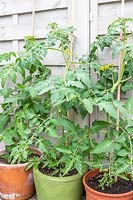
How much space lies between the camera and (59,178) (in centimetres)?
148

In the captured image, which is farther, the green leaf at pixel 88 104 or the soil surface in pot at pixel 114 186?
the soil surface in pot at pixel 114 186

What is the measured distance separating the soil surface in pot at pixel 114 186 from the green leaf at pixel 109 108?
1.50ft

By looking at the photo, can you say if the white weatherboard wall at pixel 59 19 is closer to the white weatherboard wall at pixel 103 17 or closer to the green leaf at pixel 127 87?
the white weatherboard wall at pixel 103 17

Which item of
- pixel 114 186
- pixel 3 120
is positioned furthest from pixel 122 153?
pixel 3 120

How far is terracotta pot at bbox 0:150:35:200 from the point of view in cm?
163

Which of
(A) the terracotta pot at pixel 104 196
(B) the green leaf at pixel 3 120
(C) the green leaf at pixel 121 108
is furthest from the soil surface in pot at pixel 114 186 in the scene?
(B) the green leaf at pixel 3 120

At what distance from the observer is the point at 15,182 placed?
165 centimetres

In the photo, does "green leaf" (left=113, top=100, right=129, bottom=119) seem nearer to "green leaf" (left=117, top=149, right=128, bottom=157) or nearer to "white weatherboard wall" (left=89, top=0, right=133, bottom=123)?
"green leaf" (left=117, top=149, right=128, bottom=157)

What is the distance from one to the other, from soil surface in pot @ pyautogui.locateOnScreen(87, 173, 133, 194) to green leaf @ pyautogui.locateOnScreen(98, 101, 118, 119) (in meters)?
0.46

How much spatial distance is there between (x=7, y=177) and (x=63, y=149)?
1.59 feet

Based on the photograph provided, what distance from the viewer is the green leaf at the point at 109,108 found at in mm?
1197

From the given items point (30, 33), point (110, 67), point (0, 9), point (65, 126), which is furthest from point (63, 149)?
point (0, 9)

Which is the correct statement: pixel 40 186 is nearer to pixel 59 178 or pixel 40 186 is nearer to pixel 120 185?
pixel 59 178

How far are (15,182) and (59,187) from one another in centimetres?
34
